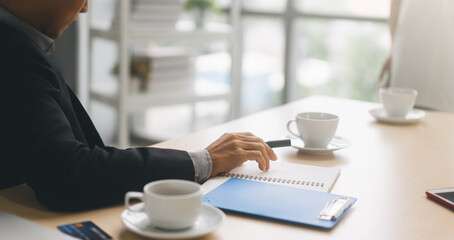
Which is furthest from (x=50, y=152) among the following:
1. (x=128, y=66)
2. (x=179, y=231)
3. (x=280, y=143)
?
Result: (x=128, y=66)

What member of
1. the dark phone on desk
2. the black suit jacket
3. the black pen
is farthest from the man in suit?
the dark phone on desk

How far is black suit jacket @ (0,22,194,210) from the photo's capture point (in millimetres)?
1056

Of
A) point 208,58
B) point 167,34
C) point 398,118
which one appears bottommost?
point 208,58

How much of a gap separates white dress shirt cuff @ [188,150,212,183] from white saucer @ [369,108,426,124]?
0.82m

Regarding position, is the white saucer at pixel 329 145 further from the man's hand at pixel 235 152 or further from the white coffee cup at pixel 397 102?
the white coffee cup at pixel 397 102

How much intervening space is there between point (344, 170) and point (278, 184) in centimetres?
21

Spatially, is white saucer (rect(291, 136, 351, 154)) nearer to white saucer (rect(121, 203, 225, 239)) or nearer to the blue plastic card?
white saucer (rect(121, 203, 225, 239))

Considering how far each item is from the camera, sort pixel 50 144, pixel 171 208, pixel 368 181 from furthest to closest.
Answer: pixel 368 181 → pixel 50 144 → pixel 171 208

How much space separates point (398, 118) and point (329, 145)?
0.41 metres

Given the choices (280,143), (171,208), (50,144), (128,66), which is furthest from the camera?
(128,66)

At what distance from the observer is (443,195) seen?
3.92 feet

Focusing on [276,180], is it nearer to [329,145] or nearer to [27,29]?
[329,145]

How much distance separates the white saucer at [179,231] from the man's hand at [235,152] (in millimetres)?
229

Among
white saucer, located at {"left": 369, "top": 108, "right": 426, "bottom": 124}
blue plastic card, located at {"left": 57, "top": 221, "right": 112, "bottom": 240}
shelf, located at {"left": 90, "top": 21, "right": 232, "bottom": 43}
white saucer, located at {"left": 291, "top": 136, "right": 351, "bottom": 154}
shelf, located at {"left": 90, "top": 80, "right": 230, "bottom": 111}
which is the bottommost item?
shelf, located at {"left": 90, "top": 80, "right": 230, "bottom": 111}
